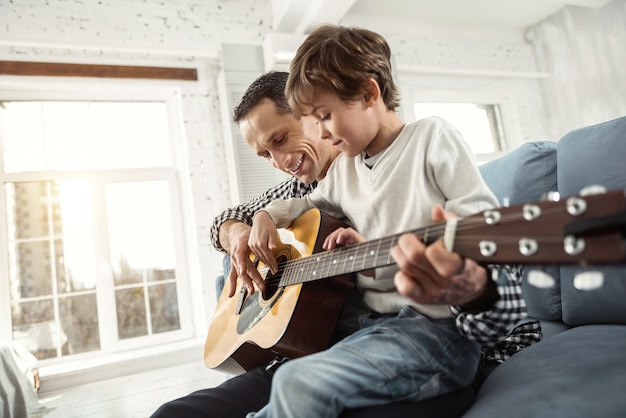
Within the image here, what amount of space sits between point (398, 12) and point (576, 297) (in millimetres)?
4855

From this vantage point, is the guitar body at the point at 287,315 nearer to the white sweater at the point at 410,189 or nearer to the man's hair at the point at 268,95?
the white sweater at the point at 410,189

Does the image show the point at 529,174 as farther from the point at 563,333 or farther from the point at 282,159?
the point at 282,159

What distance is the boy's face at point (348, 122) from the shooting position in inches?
40.6

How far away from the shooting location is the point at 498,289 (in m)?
0.75

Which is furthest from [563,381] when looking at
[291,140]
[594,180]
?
[291,140]

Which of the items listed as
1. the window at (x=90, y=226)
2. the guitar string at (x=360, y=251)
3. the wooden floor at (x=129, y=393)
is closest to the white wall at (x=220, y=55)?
the window at (x=90, y=226)

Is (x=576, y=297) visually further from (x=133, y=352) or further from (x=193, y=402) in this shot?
(x=133, y=352)

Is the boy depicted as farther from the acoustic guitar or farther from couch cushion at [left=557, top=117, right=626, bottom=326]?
couch cushion at [left=557, top=117, right=626, bottom=326]

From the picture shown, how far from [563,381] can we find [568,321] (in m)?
0.51

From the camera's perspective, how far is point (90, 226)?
159 inches

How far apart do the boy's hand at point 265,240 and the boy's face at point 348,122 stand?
0.34 m

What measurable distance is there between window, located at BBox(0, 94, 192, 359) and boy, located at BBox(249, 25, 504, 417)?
3216 millimetres

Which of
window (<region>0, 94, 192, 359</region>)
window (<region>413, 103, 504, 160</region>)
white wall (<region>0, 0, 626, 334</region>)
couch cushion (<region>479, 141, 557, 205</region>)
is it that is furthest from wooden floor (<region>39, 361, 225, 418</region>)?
window (<region>413, 103, 504, 160</region>)

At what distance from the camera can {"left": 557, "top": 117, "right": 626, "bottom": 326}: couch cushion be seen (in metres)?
1.03
